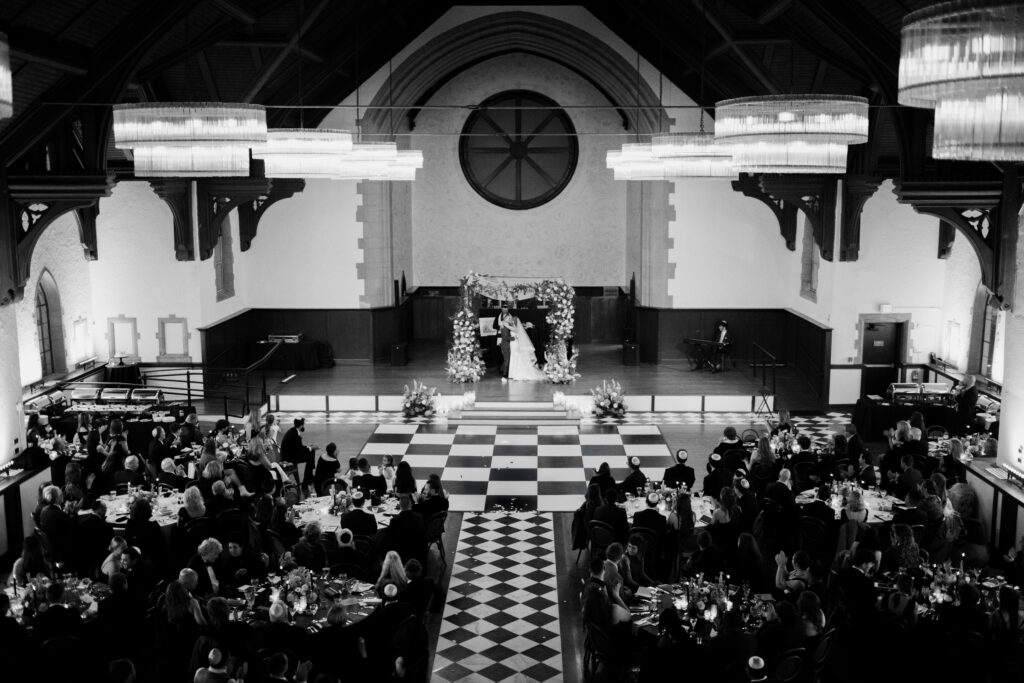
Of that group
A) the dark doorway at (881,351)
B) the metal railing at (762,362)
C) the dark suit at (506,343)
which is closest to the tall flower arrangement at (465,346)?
the dark suit at (506,343)

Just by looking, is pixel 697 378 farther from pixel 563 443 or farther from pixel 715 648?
pixel 715 648

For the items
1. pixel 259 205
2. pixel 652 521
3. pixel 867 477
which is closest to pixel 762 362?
pixel 867 477

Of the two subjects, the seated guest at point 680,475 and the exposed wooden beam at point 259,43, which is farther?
the exposed wooden beam at point 259,43

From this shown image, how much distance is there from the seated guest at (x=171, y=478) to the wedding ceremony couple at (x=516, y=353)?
952cm

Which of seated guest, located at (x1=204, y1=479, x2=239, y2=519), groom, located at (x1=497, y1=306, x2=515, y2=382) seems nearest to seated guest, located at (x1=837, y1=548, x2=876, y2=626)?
seated guest, located at (x1=204, y1=479, x2=239, y2=519)

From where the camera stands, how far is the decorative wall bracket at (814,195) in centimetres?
1792

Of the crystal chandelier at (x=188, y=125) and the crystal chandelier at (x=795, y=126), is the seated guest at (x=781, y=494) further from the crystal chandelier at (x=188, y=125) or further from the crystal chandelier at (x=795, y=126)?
the crystal chandelier at (x=188, y=125)

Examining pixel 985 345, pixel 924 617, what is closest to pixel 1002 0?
pixel 924 617

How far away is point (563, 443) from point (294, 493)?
6965 mm

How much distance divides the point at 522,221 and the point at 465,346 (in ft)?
20.3

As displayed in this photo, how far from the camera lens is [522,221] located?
85.4 feet

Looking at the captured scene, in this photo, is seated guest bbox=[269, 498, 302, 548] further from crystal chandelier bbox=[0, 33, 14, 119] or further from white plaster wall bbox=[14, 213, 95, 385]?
white plaster wall bbox=[14, 213, 95, 385]

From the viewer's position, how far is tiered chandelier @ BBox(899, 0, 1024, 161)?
455 cm

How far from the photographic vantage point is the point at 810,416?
733 inches
